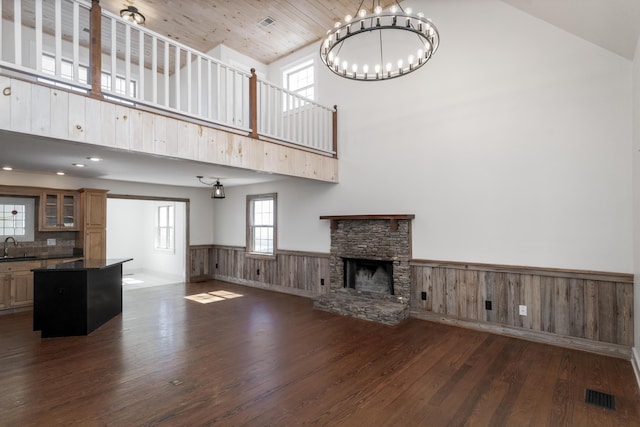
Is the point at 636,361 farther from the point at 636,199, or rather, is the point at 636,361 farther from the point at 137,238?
the point at 137,238

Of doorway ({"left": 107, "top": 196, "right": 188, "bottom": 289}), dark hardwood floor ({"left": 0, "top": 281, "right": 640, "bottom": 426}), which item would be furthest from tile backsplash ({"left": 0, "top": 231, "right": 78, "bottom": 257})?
doorway ({"left": 107, "top": 196, "right": 188, "bottom": 289})

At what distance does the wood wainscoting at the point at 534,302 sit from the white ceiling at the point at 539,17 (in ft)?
8.47

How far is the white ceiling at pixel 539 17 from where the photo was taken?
3.14 metres

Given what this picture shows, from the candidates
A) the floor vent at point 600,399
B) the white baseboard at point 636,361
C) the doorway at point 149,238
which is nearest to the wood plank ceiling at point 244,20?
the doorway at point 149,238

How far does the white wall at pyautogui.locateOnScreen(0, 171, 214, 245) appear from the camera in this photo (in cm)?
593

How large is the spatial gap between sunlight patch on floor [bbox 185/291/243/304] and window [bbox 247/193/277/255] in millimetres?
1212

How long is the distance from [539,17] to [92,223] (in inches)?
312

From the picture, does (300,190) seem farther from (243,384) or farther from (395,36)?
(243,384)

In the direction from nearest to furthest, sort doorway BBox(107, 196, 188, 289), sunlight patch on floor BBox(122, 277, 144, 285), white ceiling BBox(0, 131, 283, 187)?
white ceiling BBox(0, 131, 283, 187) → sunlight patch on floor BBox(122, 277, 144, 285) → doorway BBox(107, 196, 188, 289)

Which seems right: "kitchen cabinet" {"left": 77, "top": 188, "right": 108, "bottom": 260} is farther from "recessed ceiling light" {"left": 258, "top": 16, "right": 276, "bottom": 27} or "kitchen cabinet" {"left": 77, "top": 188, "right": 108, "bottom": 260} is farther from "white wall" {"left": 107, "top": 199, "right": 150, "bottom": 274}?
"recessed ceiling light" {"left": 258, "top": 16, "right": 276, "bottom": 27}

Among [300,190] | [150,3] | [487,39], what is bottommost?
[300,190]

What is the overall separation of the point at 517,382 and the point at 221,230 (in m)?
7.25

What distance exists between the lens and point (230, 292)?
715 cm

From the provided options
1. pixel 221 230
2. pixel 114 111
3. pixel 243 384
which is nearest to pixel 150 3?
pixel 114 111
